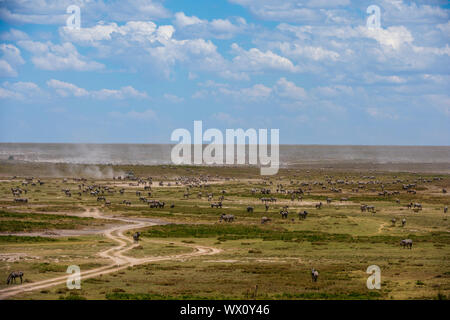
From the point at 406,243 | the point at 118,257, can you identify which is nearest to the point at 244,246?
the point at 118,257

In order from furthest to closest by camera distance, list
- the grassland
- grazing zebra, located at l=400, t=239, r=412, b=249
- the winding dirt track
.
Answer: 1. grazing zebra, located at l=400, t=239, r=412, b=249
2. the grassland
3. the winding dirt track

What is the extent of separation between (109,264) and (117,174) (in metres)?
106

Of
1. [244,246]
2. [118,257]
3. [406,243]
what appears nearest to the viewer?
[118,257]

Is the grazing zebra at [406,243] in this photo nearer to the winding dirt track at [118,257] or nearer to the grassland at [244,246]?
the grassland at [244,246]

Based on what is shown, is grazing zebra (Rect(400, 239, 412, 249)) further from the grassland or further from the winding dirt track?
the winding dirt track

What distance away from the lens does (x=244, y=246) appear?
4919 cm

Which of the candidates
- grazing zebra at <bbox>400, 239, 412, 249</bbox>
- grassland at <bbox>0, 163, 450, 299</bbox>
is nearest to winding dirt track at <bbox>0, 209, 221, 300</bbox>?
grassland at <bbox>0, 163, 450, 299</bbox>

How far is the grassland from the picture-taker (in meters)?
32.0

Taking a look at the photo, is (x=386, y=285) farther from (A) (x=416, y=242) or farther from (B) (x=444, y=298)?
(A) (x=416, y=242)

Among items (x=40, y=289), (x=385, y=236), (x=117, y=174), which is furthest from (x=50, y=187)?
(x=40, y=289)

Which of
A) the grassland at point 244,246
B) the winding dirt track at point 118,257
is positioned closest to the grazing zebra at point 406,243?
the grassland at point 244,246

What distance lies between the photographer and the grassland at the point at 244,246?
1258 inches

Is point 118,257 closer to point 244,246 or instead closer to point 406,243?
point 244,246

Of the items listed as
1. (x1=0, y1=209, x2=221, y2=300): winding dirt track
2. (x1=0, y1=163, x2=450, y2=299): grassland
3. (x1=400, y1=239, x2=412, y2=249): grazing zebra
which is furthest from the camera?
(x1=400, y1=239, x2=412, y2=249): grazing zebra
